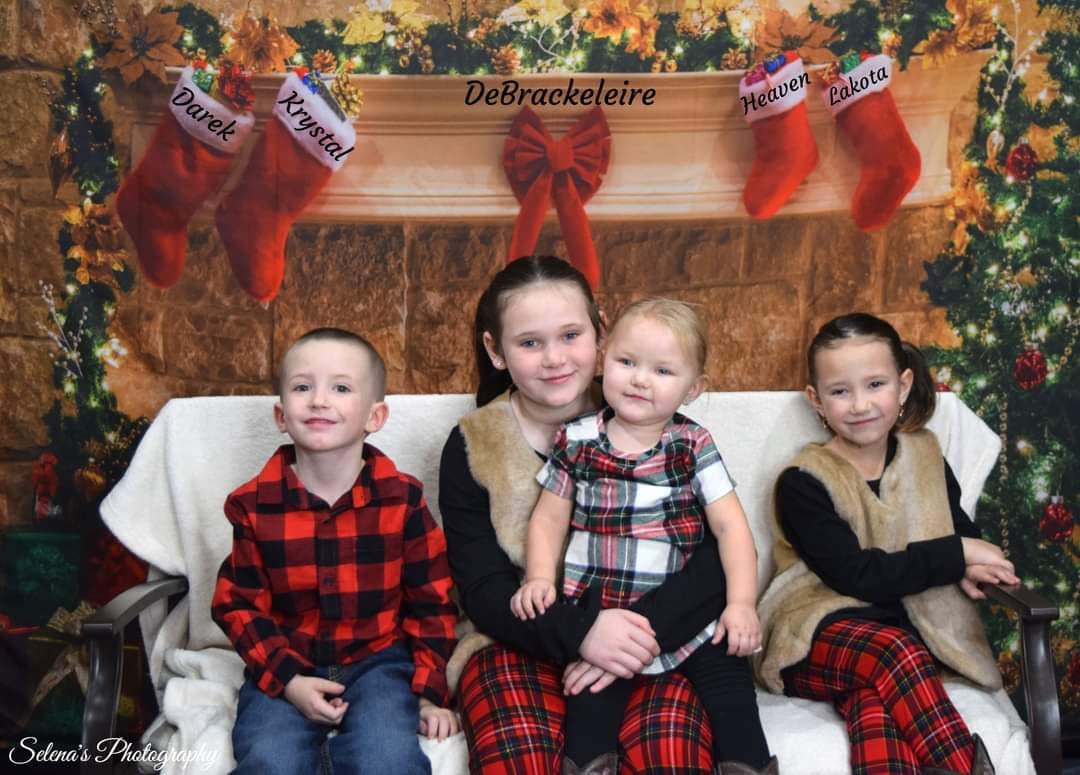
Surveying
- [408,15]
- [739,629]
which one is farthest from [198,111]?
[739,629]

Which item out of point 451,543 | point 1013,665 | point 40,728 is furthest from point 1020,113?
point 40,728

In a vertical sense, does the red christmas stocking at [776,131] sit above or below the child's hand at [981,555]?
above

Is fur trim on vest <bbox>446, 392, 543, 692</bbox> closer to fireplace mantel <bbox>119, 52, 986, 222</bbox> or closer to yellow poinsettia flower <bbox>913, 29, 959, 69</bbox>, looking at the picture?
fireplace mantel <bbox>119, 52, 986, 222</bbox>

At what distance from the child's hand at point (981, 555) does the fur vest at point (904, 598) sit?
2.4 inches

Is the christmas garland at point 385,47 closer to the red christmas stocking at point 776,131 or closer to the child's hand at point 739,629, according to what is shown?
the red christmas stocking at point 776,131

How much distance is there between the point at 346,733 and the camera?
1.77 m

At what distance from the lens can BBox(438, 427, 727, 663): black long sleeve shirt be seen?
183 centimetres

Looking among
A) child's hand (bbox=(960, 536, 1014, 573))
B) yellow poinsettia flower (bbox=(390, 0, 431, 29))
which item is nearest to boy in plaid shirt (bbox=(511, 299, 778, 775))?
child's hand (bbox=(960, 536, 1014, 573))

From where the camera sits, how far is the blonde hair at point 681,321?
190cm

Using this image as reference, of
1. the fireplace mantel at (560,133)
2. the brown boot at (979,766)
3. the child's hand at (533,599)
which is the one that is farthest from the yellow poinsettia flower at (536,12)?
the brown boot at (979,766)

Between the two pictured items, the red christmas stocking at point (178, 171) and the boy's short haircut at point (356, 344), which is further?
Answer: the red christmas stocking at point (178, 171)

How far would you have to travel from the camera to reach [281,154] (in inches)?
108

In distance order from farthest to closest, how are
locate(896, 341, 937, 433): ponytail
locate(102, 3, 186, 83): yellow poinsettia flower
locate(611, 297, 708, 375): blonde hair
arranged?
1. locate(102, 3, 186, 83): yellow poinsettia flower
2. locate(896, 341, 937, 433): ponytail
3. locate(611, 297, 708, 375): blonde hair

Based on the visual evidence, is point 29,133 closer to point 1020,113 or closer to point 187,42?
point 187,42
